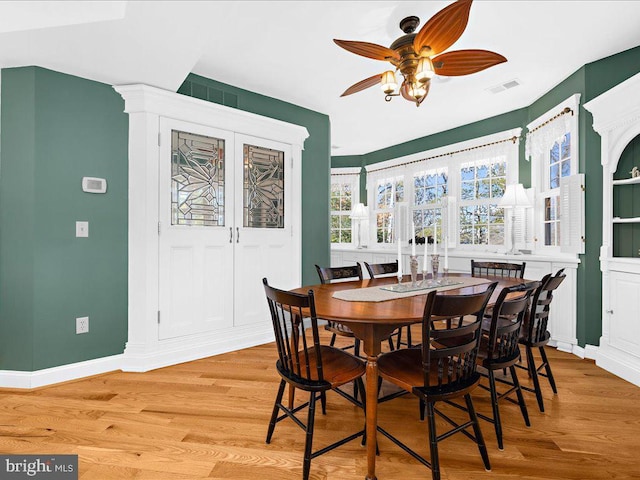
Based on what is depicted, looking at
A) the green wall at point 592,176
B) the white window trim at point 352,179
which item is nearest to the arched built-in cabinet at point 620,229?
the green wall at point 592,176

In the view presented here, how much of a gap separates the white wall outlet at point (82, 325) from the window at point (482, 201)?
15.3 ft

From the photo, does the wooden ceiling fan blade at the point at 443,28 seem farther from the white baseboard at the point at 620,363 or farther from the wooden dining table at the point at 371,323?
the white baseboard at the point at 620,363

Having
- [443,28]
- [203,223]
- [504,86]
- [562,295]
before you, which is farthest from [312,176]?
[562,295]

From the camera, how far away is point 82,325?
293cm

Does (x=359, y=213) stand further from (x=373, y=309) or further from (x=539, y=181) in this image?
(x=373, y=309)

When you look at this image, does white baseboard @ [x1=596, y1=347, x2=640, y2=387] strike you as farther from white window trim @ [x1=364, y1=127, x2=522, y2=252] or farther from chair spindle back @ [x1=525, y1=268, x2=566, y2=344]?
white window trim @ [x1=364, y1=127, x2=522, y2=252]

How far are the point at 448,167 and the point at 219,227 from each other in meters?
3.62

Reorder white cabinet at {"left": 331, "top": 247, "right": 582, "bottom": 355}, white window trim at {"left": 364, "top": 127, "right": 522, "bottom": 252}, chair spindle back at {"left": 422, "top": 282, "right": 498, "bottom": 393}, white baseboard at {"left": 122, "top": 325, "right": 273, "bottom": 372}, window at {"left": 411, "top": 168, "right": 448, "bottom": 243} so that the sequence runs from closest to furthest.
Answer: chair spindle back at {"left": 422, "top": 282, "right": 498, "bottom": 393} → white baseboard at {"left": 122, "top": 325, "right": 273, "bottom": 372} → white cabinet at {"left": 331, "top": 247, "right": 582, "bottom": 355} → white window trim at {"left": 364, "top": 127, "right": 522, "bottom": 252} → window at {"left": 411, "top": 168, "right": 448, "bottom": 243}

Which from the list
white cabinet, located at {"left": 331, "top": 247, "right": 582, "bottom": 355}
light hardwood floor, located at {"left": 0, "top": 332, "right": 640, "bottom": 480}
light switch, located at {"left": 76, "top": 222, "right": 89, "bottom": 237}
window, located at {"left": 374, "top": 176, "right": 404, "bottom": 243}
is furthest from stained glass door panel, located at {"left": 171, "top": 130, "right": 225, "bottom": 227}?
window, located at {"left": 374, "top": 176, "right": 404, "bottom": 243}

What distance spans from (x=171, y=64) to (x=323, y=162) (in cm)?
217

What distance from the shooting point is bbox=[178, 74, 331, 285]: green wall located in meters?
4.09

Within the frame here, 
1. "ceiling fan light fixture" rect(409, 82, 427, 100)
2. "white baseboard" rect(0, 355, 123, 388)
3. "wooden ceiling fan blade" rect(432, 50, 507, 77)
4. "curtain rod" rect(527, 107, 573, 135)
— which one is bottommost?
"white baseboard" rect(0, 355, 123, 388)

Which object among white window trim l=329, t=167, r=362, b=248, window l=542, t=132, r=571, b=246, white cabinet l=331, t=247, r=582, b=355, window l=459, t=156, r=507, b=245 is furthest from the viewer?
white window trim l=329, t=167, r=362, b=248

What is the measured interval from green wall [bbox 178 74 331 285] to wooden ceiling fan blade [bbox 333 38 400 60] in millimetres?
1920
